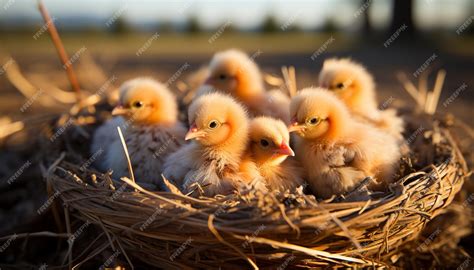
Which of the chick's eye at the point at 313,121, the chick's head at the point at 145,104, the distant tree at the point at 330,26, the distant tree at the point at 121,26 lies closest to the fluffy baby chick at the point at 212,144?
the chick's eye at the point at 313,121

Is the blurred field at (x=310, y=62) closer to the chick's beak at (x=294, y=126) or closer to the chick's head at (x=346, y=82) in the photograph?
the chick's head at (x=346, y=82)

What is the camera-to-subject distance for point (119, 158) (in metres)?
2.60

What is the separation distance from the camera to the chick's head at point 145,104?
8.76 ft

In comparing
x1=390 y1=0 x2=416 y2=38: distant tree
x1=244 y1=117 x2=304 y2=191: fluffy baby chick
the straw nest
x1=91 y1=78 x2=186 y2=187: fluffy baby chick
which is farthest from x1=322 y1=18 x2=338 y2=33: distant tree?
the straw nest

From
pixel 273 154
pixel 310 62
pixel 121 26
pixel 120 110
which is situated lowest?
pixel 273 154

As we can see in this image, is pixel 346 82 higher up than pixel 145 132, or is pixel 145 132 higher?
pixel 346 82

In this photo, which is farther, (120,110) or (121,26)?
(121,26)

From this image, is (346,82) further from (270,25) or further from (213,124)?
(270,25)

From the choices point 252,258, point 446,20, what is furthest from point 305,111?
point 446,20

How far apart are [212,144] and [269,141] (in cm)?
32

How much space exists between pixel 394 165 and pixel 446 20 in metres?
12.4

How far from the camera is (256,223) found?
1.66 metres

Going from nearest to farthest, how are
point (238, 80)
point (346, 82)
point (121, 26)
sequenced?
point (346, 82), point (238, 80), point (121, 26)

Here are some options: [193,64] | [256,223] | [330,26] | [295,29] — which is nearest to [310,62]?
[193,64]
